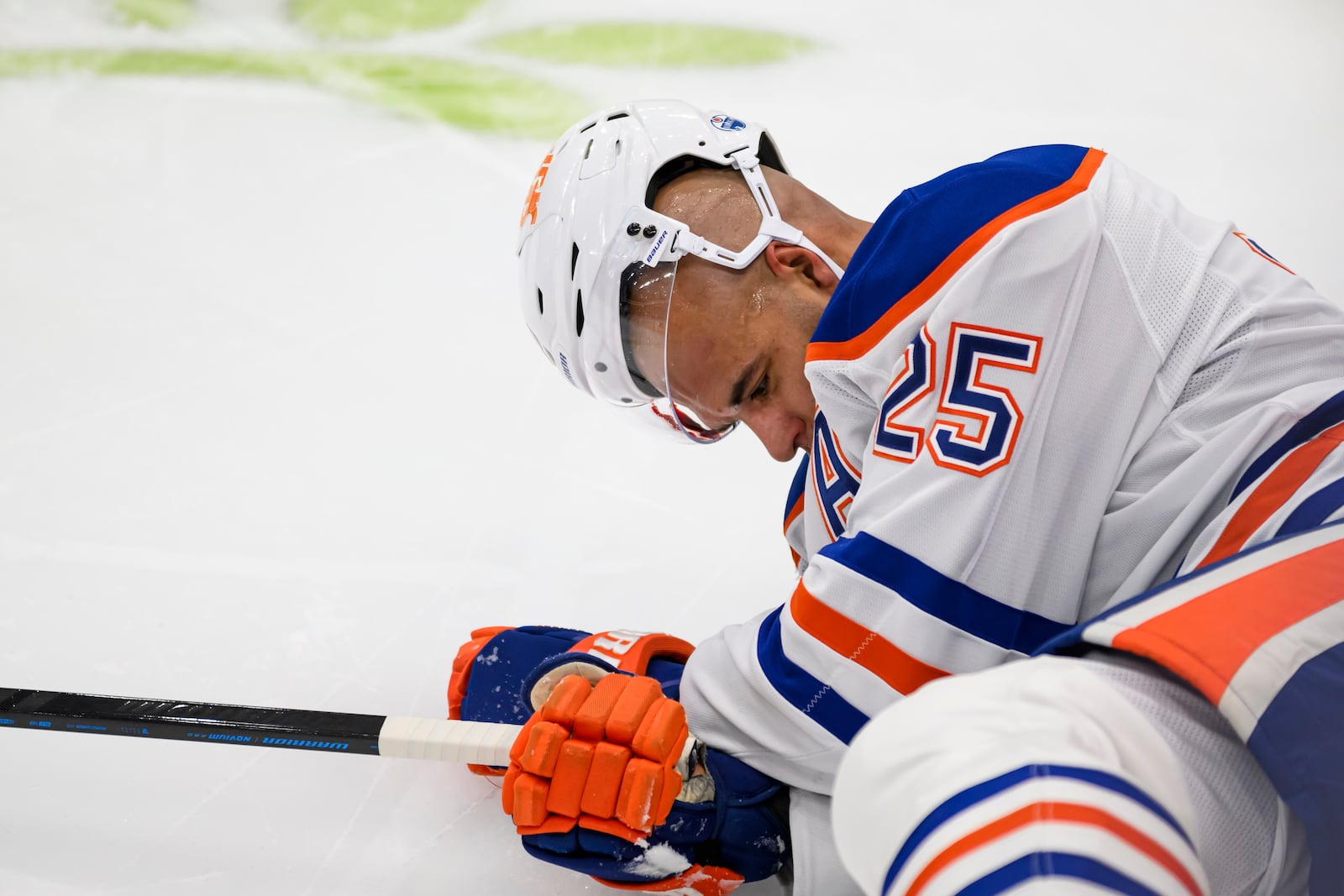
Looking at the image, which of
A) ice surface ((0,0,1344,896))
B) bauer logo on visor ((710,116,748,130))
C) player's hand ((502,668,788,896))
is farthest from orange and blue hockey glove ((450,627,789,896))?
bauer logo on visor ((710,116,748,130))

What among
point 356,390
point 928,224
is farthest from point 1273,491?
point 356,390

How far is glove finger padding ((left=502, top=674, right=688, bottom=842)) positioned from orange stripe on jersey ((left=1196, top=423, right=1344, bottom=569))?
544 mm

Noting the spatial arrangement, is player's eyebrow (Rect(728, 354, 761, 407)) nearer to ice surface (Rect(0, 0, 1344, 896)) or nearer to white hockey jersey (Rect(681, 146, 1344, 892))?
white hockey jersey (Rect(681, 146, 1344, 892))

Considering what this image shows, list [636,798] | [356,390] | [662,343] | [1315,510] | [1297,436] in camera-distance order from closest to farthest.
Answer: [1315,510], [1297,436], [636,798], [662,343], [356,390]

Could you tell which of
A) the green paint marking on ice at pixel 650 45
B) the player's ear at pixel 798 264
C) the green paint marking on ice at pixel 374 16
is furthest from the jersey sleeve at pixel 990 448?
the green paint marking on ice at pixel 374 16

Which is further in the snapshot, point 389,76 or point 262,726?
point 389,76

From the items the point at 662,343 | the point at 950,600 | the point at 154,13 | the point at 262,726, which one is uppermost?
the point at 154,13

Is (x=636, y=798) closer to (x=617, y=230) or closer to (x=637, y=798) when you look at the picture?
(x=637, y=798)

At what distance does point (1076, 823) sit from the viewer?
552 mm

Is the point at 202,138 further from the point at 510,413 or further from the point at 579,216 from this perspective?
the point at 579,216

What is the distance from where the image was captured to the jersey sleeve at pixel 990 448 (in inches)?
41.2

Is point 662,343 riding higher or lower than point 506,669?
higher

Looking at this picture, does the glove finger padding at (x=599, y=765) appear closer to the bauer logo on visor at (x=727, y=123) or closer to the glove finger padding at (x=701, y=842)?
the glove finger padding at (x=701, y=842)

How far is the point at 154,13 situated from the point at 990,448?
3570mm
